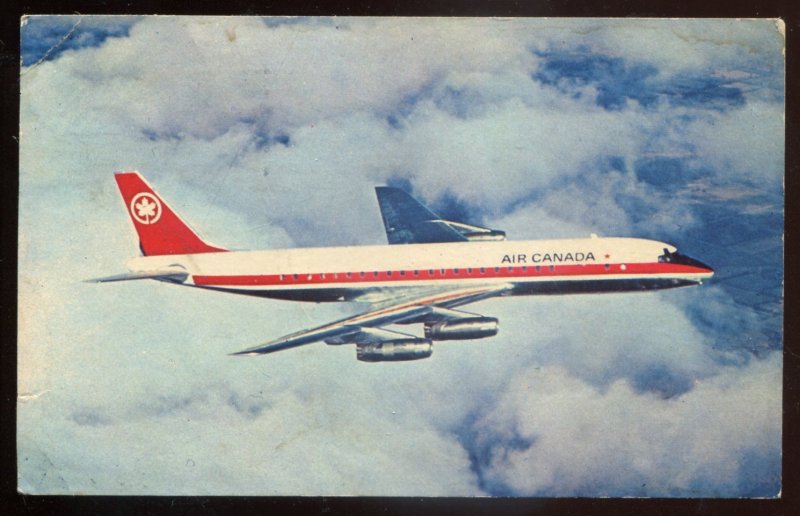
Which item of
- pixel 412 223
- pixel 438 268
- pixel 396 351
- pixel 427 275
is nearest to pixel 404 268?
pixel 427 275

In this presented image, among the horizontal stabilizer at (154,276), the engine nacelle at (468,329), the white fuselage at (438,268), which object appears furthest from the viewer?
the white fuselage at (438,268)

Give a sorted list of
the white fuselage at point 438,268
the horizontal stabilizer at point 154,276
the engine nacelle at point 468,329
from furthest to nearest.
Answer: the white fuselage at point 438,268
the horizontal stabilizer at point 154,276
the engine nacelle at point 468,329

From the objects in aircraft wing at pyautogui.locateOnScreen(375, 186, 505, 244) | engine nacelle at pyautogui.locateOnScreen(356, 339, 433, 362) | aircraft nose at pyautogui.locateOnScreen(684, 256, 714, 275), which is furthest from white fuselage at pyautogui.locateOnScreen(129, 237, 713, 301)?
engine nacelle at pyautogui.locateOnScreen(356, 339, 433, 362)

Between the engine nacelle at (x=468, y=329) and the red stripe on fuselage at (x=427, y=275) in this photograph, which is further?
the red stripe on fuselage at (x=427, y=275)

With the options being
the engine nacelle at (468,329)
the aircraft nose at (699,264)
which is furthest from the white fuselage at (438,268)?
the engine nacelle at (468,329)

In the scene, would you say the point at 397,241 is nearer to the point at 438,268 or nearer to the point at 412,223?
the point at 412,223

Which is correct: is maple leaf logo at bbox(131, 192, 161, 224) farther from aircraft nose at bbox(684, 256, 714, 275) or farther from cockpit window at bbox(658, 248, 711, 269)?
aircraft nose at bbox(684, 256, 714, 275)

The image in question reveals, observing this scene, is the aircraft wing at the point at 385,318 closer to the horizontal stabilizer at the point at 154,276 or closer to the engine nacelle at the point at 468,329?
the engine nacelle at the point at 468,329
